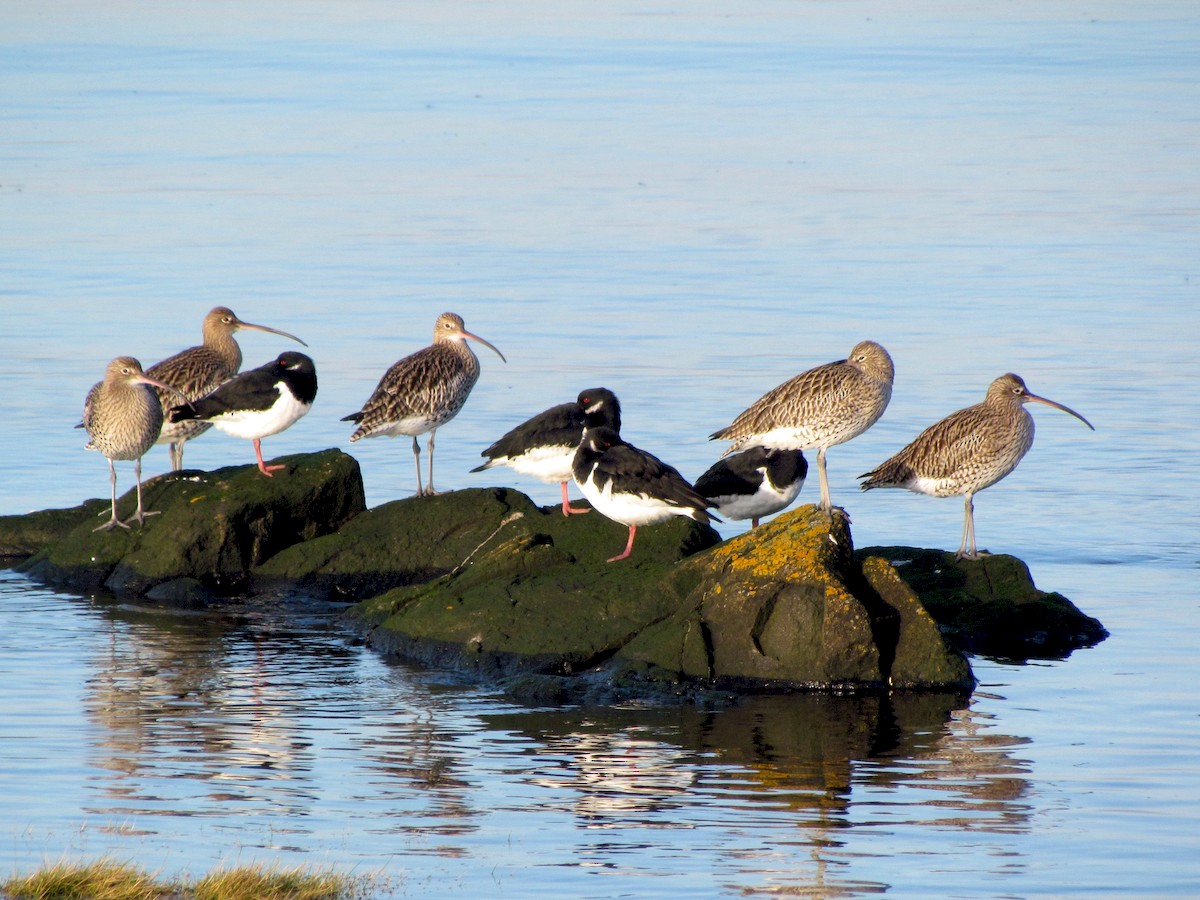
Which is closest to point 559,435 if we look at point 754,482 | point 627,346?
point 754,482

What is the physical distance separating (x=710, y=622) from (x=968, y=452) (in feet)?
12.4

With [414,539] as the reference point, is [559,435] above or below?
above

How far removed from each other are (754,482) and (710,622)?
2.61 meters

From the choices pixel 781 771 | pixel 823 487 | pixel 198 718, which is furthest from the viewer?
pixel 823 487

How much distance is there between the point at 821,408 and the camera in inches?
636

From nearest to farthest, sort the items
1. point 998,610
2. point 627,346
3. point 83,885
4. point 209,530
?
1. point 83,885
2. point 998,610
3. point 209,530
4. point 627,346

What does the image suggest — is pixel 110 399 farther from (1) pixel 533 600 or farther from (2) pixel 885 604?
(2) pixel 885 604

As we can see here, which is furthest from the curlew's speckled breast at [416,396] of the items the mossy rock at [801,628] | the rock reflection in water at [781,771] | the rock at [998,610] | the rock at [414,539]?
the rock reflection in water at [781,771]

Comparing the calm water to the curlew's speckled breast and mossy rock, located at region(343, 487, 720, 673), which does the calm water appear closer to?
mossy rock, located at region(343, 487, 720, 673)

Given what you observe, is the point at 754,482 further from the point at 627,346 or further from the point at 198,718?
the point at 627,346

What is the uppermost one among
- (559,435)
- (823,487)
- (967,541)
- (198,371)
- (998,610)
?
(198,371)

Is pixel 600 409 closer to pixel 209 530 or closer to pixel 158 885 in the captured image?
pixel 209 530

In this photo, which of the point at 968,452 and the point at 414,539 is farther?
the point at 414,539

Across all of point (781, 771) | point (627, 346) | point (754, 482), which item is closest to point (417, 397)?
point (754, 482)
